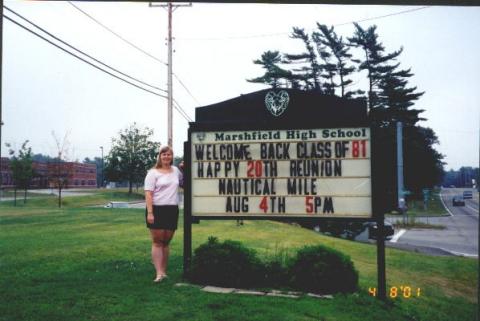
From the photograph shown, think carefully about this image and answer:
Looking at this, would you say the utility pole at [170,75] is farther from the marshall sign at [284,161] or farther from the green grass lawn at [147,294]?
the marshall sign at [284,161]

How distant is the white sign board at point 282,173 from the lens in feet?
21.8

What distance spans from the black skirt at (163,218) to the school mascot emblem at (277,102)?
90.1 inches

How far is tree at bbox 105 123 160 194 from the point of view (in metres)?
40.7

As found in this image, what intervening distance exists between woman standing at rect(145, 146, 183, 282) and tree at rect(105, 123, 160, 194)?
3417 cm

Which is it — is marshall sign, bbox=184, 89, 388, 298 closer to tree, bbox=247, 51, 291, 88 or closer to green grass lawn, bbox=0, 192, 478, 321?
green grass lawn, bbox=0, 192, 478, 321

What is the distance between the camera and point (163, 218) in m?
6.50

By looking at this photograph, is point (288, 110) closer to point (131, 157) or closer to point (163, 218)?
point (163, 218)

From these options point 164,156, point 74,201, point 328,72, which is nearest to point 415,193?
point 328,72

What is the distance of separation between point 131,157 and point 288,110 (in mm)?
36421

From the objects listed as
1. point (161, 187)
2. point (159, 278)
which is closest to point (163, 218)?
point (161, 187)

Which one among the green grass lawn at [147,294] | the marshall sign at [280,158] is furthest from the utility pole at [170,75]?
the marshall sign at [280,158]

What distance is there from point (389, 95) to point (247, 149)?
41558 millimetres

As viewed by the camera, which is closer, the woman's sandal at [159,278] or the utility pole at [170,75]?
the woman's sandal at [159,278]

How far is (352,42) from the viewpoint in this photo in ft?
146
